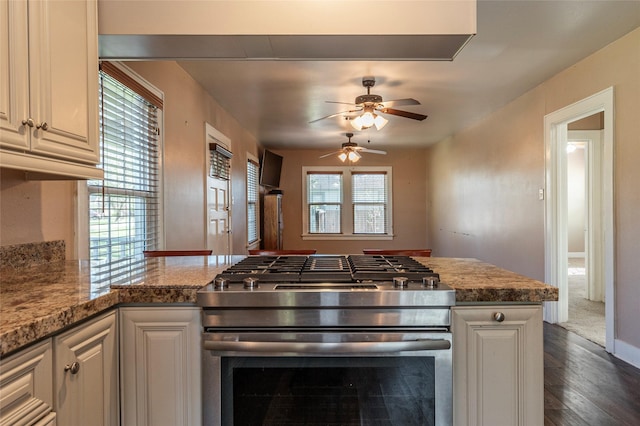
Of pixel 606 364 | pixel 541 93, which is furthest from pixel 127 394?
pixel 541 93

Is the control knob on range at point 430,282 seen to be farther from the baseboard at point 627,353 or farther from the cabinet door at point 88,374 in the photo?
the baseboard at point 627,353

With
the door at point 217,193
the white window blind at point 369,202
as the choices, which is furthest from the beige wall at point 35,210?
the white window blind at point 369,202

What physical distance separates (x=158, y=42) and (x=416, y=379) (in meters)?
1.61

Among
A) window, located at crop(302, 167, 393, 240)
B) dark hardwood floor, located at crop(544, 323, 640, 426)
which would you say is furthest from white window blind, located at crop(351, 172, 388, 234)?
dark hardwood floor, located at crop(544, 323, 640, 426)

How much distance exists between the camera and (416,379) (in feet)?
3.92

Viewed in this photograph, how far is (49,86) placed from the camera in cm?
122

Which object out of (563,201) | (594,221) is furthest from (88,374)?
(594,221)

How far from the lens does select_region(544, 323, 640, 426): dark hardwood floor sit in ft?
6.52

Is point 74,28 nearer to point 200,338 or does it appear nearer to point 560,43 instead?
point 200,338

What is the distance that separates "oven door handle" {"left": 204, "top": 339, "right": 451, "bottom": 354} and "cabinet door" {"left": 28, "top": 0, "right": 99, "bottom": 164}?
0.92 m

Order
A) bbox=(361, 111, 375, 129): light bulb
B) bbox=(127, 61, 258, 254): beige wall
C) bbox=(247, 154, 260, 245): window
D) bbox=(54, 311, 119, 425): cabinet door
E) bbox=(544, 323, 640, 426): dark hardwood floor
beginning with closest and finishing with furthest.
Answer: bbox=(54, 311, 119, 425): cabinet door → bbox=(544, 323, 640, 426): dark hardwood floor → bbox=(127, 61, 258, 254): beige wall → bbox=(361, 111, 375, 129): light bulb → bbox=(247, 154, 260, 245): window

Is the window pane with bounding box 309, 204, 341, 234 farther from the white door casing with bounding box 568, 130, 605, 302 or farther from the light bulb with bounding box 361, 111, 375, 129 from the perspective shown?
the light bulb with bounding box 361, 111, 375, 129

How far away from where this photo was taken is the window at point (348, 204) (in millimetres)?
7629

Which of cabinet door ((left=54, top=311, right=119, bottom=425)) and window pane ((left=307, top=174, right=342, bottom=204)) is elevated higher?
window pane ((left=307, top=174, right=342, bottom=204))
